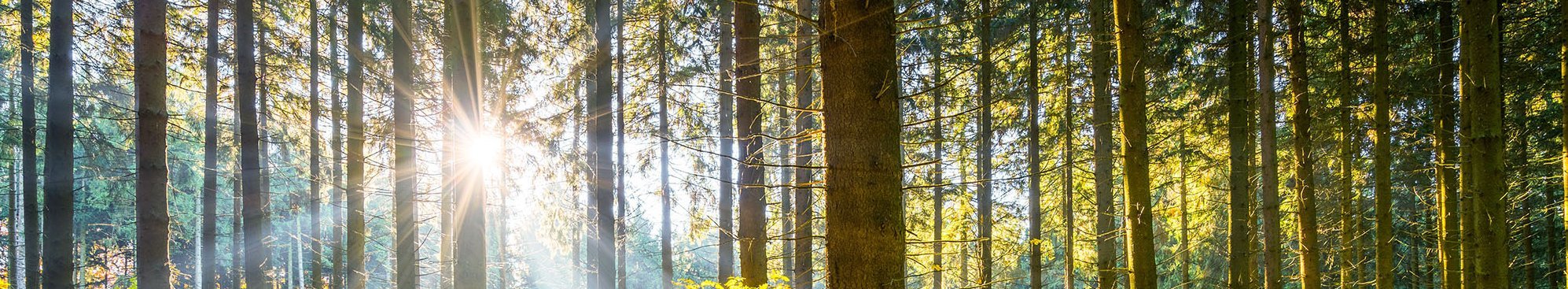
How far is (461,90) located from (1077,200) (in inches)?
387

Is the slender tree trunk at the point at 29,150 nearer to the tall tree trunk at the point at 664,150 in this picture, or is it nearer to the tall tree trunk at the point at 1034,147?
the tall tree trunk at the point at 664,150

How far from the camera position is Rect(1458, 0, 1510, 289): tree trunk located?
5.03 m

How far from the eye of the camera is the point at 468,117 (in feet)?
24.2

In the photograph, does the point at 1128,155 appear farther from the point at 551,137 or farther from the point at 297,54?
the point at 297,54

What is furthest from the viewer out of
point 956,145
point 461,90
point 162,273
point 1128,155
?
point 956,145

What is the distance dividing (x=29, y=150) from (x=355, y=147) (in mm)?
4670

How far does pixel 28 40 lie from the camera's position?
31.8 ft

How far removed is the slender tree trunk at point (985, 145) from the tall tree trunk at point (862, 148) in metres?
5.69

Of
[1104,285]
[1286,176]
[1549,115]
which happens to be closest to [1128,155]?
[1104,285]

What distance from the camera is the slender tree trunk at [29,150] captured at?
8.99 meters

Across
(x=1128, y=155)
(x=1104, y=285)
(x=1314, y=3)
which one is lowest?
(x=1104, y=285)

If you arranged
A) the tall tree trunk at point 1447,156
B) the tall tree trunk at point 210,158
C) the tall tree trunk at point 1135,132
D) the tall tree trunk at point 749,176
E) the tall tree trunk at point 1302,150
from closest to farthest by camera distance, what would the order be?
the tall tree trunk at point 1135,132, the tall tree trunk at point 1302,150, the tall tree trunk at point 1447,156, the tall tree trunk at point 749,176, the tall tree trunk at point 210,158

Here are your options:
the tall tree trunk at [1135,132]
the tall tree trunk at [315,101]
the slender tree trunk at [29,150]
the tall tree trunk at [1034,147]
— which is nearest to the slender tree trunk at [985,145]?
the tall tree trunk at [1034,147]

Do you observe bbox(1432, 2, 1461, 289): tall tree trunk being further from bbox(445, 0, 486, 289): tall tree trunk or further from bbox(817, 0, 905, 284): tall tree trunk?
bbox(445, 0, 486, 289): tall tree trunk
